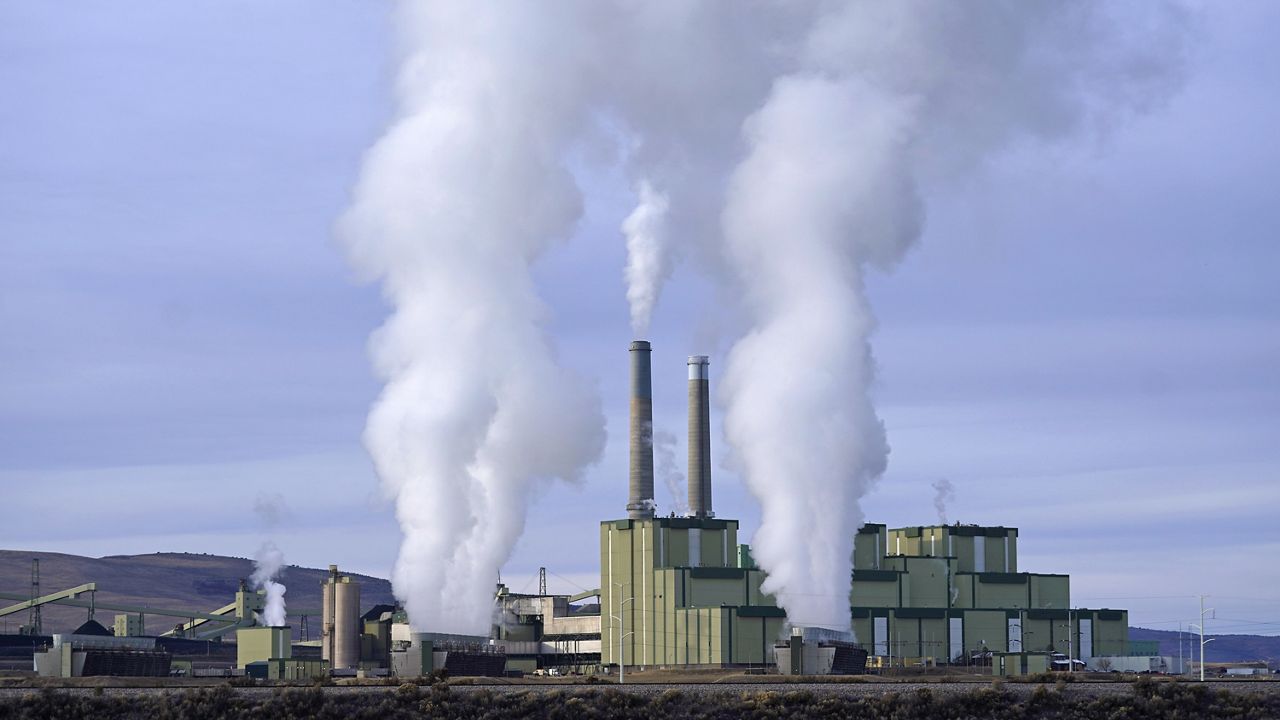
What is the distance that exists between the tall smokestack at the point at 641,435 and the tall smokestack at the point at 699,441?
158 inches

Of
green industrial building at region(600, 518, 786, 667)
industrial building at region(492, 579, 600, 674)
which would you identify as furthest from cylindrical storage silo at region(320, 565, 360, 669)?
green industrial building at region(600, 518, 786, 667)

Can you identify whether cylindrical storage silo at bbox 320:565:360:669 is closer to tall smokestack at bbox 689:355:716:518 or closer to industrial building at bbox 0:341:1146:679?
industrial building at bbox 0:341:1146:679

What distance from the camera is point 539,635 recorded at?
13250 cm

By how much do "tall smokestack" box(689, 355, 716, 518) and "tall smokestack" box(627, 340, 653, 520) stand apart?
4010 mm

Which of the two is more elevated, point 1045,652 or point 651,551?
point 651,551

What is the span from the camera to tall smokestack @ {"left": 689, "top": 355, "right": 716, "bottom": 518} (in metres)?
128

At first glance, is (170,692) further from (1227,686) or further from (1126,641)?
(1126,641)

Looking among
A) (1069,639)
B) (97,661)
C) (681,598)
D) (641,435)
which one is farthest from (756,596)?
(97,661)

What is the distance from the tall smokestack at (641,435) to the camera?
410 feet

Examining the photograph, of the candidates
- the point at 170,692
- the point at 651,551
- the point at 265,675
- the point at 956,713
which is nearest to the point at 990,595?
the point at 651,551

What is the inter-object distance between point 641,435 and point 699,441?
17.9 ft

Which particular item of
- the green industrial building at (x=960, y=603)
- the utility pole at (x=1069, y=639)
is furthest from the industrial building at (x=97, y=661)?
the utility pole at (x=1069, y=639)

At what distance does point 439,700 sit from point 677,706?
313 inches

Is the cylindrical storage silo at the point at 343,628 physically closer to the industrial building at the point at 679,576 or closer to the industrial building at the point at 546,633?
the industrial building at the point at 546,633
